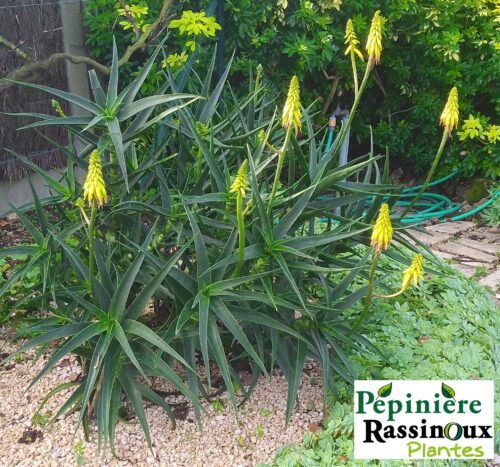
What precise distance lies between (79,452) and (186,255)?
0.65m

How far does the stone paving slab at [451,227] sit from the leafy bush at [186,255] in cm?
190

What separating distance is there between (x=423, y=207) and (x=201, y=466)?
3.08m

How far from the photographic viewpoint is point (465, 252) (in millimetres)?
3414

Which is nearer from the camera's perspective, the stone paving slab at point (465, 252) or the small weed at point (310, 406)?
the small weed at point (310, 406)

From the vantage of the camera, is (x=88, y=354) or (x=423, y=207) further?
(x=423, y=207)

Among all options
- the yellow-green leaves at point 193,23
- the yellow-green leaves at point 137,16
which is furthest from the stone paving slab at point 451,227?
the yellow-green leaves at point 137,16

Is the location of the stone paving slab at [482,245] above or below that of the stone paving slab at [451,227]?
below

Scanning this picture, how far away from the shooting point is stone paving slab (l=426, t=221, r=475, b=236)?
12.4 feet

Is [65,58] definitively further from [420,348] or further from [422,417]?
[422,417]

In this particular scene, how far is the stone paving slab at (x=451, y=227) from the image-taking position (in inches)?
148

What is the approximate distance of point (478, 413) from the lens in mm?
1829

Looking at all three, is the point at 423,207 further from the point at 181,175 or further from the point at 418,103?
the point at 181,175

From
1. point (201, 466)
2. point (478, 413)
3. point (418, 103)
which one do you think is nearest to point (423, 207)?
point (418, 103)

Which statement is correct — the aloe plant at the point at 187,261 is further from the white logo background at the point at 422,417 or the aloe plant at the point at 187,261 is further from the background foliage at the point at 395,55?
the background foliage at the point at 395,55
